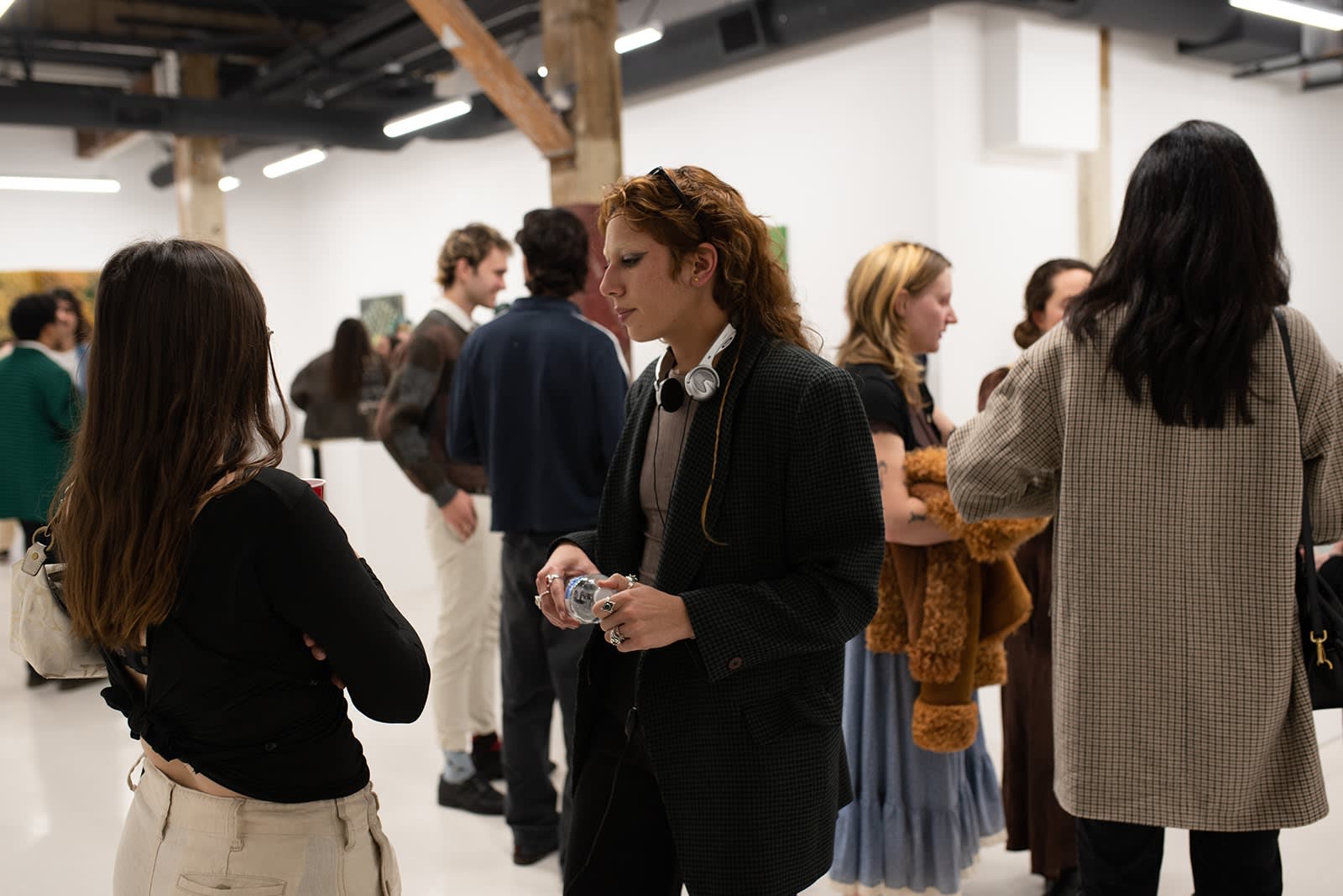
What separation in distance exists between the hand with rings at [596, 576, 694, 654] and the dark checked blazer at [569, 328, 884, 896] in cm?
8

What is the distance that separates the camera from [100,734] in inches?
187

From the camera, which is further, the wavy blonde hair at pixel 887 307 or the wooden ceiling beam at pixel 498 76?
the wooden ceiling beam at pixel 498 76

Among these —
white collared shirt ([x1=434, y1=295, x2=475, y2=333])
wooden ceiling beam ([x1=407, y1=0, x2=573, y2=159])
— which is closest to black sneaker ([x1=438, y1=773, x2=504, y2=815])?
white collared shirt ([x1=434, y1=295, x2=475, y2=333])

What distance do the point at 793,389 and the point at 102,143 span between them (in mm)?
13664

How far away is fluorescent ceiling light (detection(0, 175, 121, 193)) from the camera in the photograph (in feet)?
37.1

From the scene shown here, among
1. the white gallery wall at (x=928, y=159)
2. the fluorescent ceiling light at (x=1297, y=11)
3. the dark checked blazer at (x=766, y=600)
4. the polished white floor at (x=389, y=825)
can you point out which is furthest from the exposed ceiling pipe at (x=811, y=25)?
the dark checked blazer at (x=766, y=600)

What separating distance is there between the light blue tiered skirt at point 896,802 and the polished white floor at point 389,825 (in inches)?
13.3

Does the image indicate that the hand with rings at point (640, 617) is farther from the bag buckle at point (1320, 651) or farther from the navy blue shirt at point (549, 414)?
the navy blue shirt at point (549, 414)

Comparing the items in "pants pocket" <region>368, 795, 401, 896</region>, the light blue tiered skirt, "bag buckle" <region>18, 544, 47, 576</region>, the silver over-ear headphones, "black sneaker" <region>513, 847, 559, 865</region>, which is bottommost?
"black sneaker" <region>513, 847, 559, 865</region>

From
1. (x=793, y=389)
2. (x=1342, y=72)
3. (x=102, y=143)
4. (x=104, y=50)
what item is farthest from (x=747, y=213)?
(x=102, y=143)

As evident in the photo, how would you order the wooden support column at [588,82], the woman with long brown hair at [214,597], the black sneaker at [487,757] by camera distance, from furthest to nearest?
1. the wooden support column at [588,82]
2. the black sneaker at [487,757]
3. the woman with long brown hair at [214,597]

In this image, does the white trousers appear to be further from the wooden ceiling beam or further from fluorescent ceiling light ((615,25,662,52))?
fluorescent ceiling light ((615,25,662,52))

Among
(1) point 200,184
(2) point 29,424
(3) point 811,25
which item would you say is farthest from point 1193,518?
(1) point 200,184

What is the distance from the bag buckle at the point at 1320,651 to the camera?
6.00 feet
